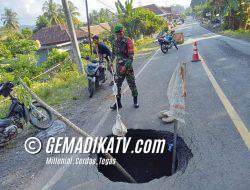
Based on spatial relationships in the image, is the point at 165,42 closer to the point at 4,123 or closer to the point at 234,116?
the point at 234,116

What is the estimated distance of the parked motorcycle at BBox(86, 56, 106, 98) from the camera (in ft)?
29.8

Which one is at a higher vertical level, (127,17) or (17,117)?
(127,17)

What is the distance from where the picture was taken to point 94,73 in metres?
9.23

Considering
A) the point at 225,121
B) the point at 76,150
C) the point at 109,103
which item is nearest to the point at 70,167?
the point at 76,150

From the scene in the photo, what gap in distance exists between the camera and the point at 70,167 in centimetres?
454

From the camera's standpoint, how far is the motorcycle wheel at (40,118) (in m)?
6.53

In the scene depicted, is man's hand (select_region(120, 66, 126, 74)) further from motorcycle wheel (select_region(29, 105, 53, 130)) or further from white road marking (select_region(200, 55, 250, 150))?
white road marking (select_region(200, 55, 250, 150))

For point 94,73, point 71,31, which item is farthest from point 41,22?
point 94,73

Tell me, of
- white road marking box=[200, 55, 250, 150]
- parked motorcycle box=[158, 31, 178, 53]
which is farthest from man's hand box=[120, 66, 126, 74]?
parked motorcycle box=[158, 31, 178, 53]

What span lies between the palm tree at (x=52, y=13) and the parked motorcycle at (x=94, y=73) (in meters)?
45.4

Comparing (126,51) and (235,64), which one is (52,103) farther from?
(235,64)

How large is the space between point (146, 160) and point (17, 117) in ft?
10.4

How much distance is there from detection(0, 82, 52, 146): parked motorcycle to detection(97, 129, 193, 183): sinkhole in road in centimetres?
218

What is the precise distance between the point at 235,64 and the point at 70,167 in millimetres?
7906
